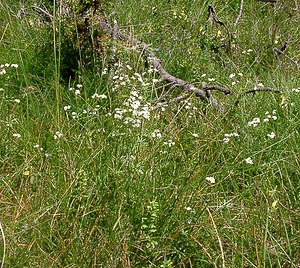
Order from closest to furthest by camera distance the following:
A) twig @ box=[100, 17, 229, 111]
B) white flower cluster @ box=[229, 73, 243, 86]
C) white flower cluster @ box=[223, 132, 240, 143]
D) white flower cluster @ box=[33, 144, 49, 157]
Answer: white flower cluster @ box=[33, 144, 49, 157] < white flower cluster @ box=[223, 132, 240, 143] < twig @ box=[100, 17, 229, 111] < white flower cluster @ box=[229, 73, 243, 86]

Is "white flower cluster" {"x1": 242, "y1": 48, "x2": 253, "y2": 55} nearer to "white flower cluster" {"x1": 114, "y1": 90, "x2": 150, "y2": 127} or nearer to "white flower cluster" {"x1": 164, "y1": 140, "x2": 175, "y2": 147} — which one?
"white flower cluster" {"x1": 114, "y1": 90, "x2": 150, "y2": 127}

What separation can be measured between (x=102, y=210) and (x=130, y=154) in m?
0.31

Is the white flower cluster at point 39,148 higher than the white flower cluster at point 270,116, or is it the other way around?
the white flower cluster at point 270,116

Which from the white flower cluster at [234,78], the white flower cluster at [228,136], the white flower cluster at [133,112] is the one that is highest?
the white flower cluster at [228,136]

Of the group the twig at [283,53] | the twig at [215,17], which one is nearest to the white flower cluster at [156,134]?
the twig at [283,53]

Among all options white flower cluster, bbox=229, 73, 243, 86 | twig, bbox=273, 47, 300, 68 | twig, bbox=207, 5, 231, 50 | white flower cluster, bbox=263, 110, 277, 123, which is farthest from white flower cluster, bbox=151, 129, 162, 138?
twig, bbox=207, 5, 231, 50

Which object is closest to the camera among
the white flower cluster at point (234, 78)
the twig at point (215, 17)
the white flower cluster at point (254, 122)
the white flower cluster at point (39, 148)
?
the white flower cluster at point (39, 148)

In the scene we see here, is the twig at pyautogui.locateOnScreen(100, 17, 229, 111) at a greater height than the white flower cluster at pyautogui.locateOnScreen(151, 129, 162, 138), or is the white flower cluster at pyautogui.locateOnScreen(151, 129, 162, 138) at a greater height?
the white flower cluster at pyautogui.locateOnScreen(151, 129, 162, 138)

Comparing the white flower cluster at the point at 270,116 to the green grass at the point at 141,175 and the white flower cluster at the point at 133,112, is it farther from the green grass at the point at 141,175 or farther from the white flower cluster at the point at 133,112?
the white flower cluster at the point at 133,112

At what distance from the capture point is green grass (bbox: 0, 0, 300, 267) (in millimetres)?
2119

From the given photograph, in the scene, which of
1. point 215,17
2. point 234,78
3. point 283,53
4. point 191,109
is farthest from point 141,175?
point 215,17

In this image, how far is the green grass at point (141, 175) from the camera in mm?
2119

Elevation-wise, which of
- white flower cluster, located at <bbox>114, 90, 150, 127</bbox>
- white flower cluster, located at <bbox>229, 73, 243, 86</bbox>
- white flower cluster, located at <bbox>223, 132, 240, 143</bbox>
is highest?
white flower cluster, located at <bbox>223, 132, 240, 143</bbox>

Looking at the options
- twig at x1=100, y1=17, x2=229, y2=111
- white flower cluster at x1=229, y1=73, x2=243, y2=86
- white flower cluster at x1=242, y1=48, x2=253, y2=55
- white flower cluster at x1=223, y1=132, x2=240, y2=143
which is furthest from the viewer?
white flower cluster at x1=242, y1=48, x2=253, y2=55
